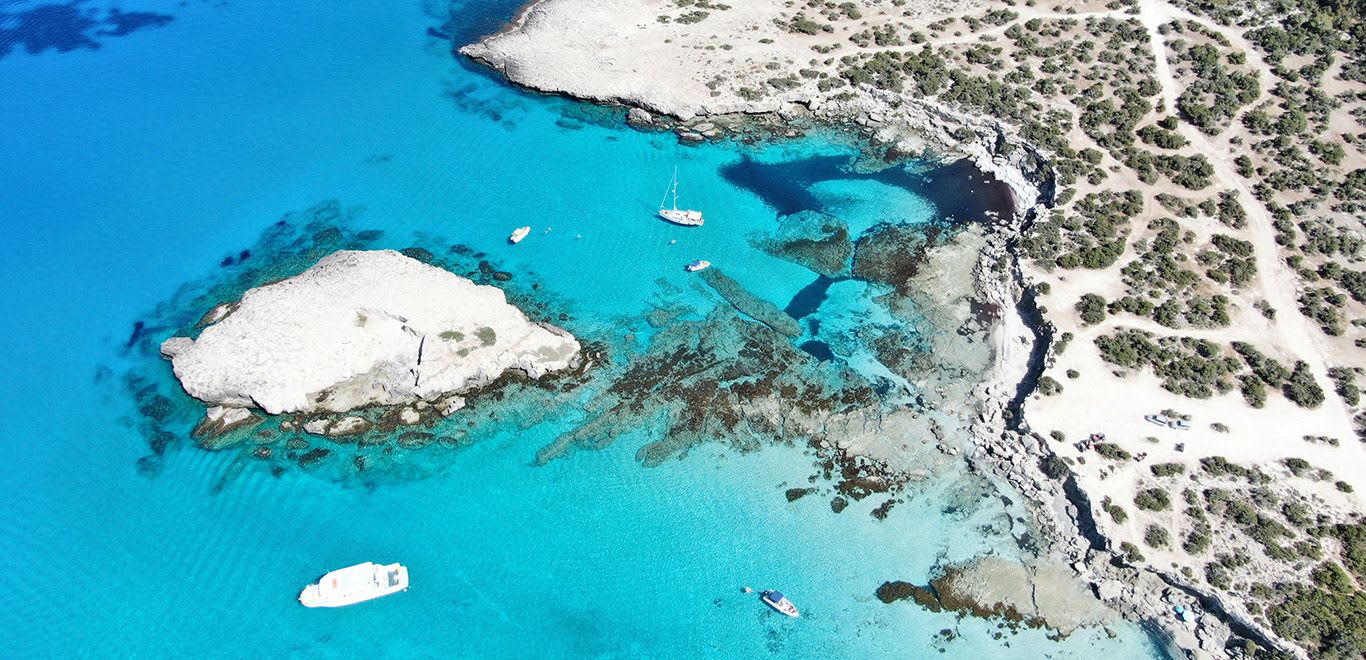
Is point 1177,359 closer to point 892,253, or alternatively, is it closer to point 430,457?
point 892,253

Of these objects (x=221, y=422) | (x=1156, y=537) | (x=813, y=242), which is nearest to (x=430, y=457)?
(x=221, y=422)

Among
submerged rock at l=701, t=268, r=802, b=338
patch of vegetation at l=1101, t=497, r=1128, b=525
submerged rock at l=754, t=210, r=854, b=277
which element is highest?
submerged rock at l=754, t=210, r=854, b=277

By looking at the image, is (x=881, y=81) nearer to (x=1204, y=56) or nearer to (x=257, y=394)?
(x=1204, y=56)

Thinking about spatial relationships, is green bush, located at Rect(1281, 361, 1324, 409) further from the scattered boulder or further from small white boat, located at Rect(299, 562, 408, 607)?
small white boat, located at Rect(299, 562, 408, 607)

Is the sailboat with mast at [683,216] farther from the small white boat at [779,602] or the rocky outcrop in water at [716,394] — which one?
the small white boat at [779,602]

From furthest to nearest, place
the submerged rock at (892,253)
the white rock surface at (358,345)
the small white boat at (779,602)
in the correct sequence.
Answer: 1. the submerged rock at (892,253)
2. the white rock surface at (358,345)
3. the small white boat at (779,602)

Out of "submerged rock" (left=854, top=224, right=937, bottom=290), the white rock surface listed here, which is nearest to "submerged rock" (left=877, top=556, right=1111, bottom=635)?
"submerged rock" (left=854, top=224, right=937, bottom=290)

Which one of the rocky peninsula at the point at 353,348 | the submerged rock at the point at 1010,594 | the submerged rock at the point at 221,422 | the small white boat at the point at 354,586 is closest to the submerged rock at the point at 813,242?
the rocky peninsula at the point at 353,348
